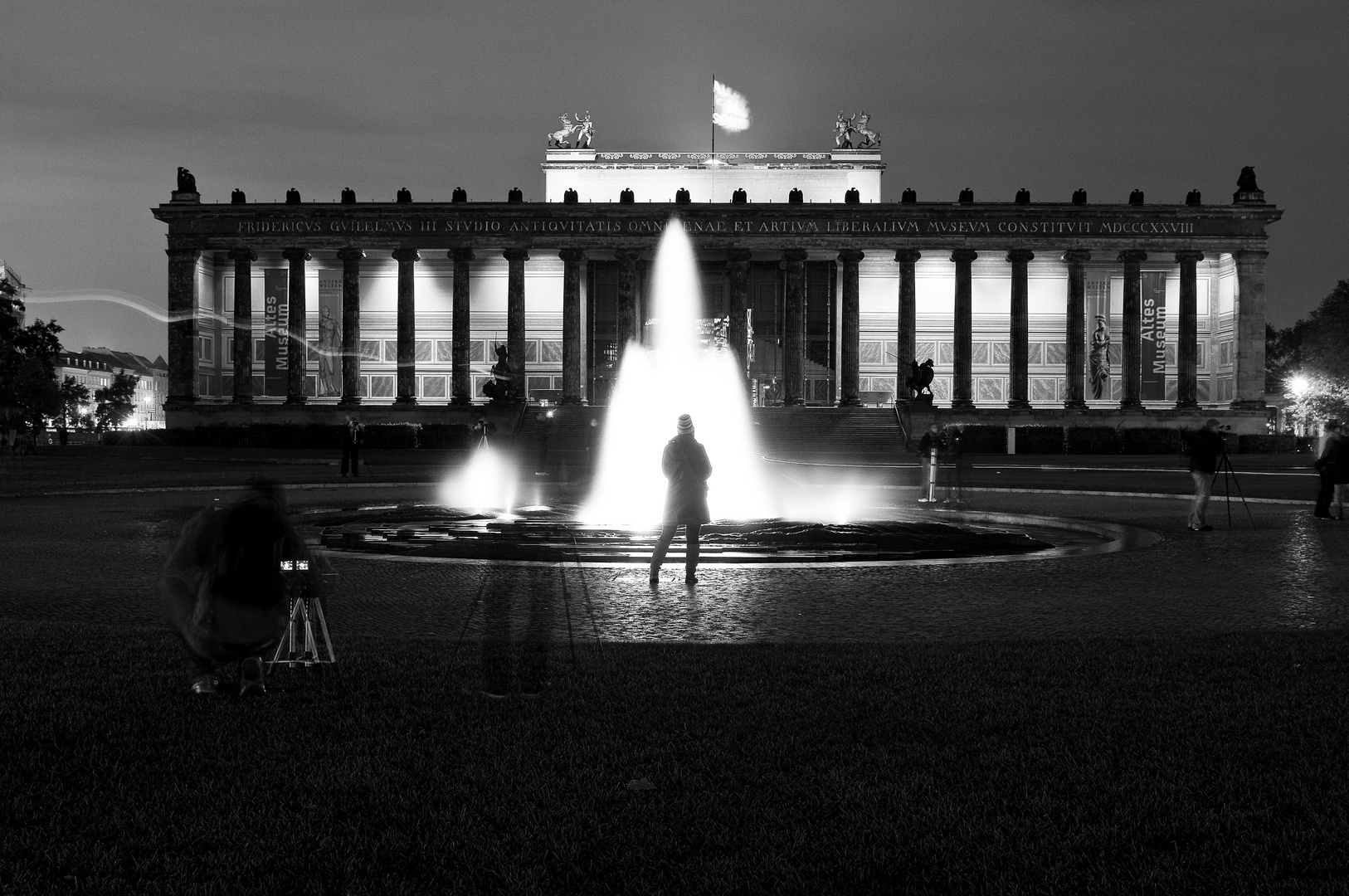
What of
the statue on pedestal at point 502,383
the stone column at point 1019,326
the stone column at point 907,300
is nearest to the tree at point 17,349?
the statue on pedestal at point 502,383

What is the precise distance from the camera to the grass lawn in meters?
5.52

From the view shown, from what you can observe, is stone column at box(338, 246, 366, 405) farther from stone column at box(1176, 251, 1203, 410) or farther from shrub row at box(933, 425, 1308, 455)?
stone column at box(1176, 251, 1203, 410)

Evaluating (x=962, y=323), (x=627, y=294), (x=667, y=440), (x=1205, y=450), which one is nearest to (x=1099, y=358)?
(x=962, y=323)

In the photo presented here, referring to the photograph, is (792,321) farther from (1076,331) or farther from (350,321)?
(350,321)

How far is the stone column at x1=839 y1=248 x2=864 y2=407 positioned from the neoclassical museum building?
0.15 meters

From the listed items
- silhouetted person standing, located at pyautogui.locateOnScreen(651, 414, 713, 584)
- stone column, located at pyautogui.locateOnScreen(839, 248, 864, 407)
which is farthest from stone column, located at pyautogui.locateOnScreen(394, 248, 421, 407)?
silhouetted person standing, located at pyautogui.locateOnScreen(651, 414, 713, 584)

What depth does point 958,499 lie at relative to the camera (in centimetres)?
3059

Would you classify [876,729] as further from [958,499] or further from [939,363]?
[939,363]

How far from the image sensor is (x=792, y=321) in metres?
79.8

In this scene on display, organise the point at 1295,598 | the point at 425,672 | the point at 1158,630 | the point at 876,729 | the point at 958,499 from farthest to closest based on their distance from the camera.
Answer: the point at 958,499 < the point at 1295,598 < the point at 1158,630 < the point at 425,672 < the point at 876,729

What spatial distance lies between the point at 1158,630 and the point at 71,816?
9.58m

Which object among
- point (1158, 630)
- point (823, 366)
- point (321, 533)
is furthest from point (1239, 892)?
A: point (823, 366)

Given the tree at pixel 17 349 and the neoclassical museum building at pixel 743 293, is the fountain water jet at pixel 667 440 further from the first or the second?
the tree at pixel 17 349

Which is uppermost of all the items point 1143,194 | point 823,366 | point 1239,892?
point 1143,194
